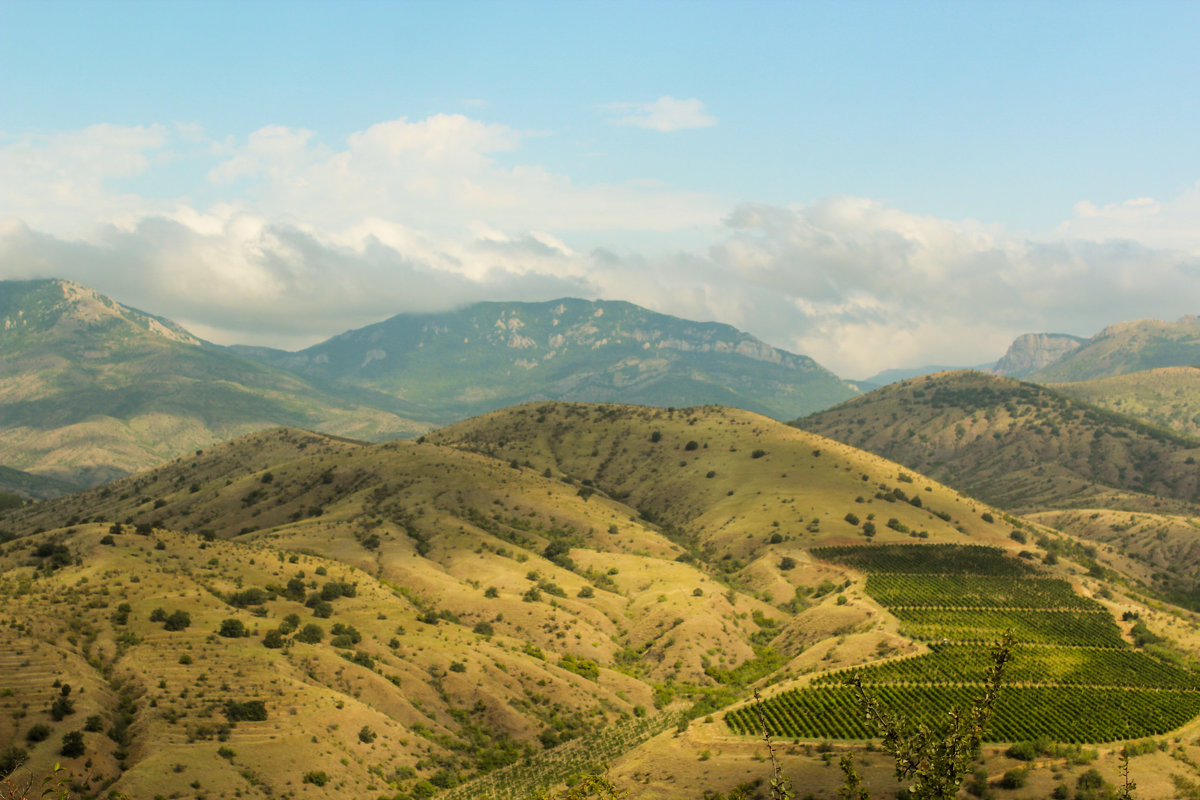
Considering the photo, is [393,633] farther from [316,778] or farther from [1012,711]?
[1012,711]

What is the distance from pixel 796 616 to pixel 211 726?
325 ft

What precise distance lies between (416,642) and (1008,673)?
7571cm

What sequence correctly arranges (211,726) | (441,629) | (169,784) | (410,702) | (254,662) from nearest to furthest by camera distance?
(169,784) < (211,726) < (254,662) < (410,702) < (441,629)

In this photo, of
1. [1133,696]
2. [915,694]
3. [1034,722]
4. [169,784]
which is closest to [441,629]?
[169,784]

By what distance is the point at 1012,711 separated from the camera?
88.8 m

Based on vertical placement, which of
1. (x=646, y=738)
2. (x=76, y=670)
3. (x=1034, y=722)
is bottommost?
(x=646, y=738)

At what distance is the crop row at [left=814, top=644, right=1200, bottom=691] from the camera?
99.4 metres

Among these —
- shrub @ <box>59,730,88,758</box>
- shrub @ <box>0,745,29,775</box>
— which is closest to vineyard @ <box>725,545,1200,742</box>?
shrub @ <box>59,730,88,758</box>

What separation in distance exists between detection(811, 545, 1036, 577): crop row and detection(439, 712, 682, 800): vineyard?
78201 mm

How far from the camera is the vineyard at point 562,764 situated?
7619 cm

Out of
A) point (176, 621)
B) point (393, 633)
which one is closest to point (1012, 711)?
point (393, 633)

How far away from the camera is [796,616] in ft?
453

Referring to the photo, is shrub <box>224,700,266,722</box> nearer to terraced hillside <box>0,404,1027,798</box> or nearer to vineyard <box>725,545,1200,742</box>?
terraced hillside <box>0,404,1027,798</box>

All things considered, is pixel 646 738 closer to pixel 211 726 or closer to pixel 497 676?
pixel 497 676
